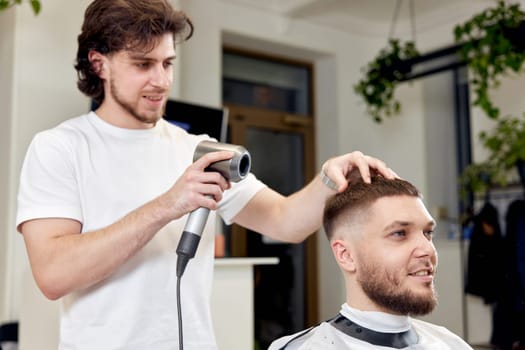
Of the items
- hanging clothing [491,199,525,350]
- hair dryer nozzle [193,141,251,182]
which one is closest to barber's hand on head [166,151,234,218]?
hair dryer nozzle [193,141,251,182]

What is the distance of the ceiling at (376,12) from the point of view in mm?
4914

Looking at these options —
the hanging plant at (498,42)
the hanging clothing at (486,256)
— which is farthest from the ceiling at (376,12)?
the hanging clothing at (486,256)

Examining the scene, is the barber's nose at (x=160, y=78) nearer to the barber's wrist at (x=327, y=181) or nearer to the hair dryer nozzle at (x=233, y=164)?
the hair dryer nozzle at (x=233, y=164)

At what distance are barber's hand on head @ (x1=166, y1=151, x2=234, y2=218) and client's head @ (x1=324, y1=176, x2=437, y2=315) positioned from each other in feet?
1.23

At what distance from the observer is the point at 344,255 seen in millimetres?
1406

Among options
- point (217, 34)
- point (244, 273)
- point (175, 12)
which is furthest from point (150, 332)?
point (217, 34)

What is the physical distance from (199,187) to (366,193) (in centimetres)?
43

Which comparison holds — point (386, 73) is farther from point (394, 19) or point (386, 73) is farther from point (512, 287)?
point (512, 287)

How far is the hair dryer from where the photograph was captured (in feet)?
3.76

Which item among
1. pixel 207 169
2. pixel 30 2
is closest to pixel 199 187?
pixel 207 169

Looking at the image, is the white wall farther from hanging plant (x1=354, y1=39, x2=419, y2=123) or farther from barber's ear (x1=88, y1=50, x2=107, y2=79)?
barber's ear (x1=88, y1=50, x2=107, y2=79)

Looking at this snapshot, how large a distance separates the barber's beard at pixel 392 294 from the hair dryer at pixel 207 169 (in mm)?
378

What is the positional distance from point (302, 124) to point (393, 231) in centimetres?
411

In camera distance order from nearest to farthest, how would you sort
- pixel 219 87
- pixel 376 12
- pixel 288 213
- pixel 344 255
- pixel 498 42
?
pixel 344 255 → pixel 288 213 → pixel 498 42 → pixel 219 87 → pixel 376 12
